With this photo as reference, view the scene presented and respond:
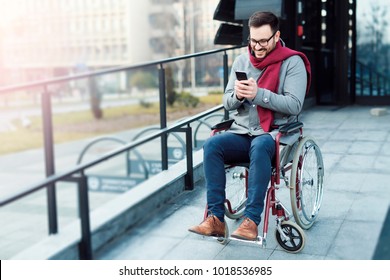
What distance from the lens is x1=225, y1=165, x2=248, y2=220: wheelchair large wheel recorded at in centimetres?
326

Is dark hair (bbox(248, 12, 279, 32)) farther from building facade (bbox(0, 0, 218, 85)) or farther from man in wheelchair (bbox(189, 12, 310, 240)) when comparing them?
building facade (bbox(0, 0, 218, 85))

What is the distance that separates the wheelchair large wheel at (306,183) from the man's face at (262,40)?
0.51 meters

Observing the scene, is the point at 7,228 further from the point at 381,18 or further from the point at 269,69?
the point at 381,18

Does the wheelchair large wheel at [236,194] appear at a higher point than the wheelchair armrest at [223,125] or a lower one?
lower

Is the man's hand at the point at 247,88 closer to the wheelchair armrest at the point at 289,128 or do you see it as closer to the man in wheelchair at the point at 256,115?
the man in wheelchair at the point at 256,115

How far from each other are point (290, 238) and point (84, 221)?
1.03m

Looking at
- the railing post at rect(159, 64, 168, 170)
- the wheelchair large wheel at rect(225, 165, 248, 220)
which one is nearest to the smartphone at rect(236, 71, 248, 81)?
the wheelchair large wheel at rect(225, 165, 248, 220)

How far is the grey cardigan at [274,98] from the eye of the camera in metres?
2.92

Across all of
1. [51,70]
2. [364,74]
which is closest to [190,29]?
[364,74]

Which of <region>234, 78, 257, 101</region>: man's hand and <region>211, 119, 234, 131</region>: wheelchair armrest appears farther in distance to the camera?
<region>211, 119, 234, 131</region>: wheelchair armrest

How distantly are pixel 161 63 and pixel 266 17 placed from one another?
109 cm

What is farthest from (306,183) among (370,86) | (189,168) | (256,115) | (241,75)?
(370,86)

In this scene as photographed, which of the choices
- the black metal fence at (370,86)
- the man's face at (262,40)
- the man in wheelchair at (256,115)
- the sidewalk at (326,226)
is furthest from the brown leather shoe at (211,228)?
the black metal fence at (370,86)

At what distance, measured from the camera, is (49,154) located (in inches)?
110
